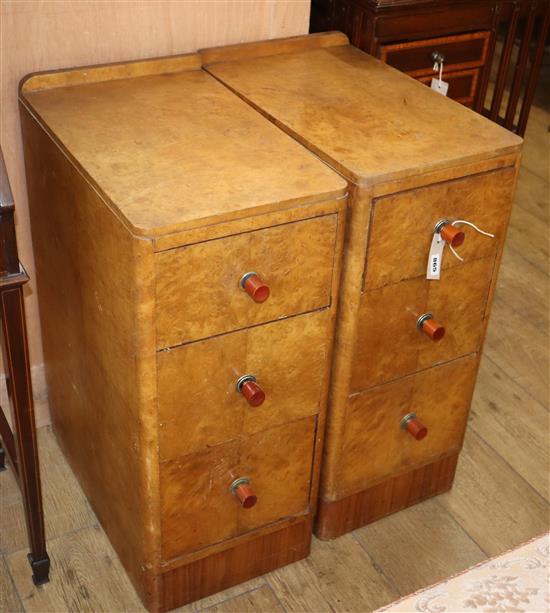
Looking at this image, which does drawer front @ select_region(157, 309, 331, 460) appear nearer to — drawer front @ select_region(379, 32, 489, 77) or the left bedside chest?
the left bedside chest

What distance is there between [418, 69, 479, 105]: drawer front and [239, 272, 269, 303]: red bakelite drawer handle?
35.7 inches

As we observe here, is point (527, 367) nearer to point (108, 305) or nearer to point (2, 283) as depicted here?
point (108, 305)

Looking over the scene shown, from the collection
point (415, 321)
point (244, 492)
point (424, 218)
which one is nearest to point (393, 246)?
point (424, 218)

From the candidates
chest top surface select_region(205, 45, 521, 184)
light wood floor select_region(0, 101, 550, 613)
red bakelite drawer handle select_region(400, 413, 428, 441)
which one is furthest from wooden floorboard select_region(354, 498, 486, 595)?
chest top surface select_region(205, 45, 521, 184)

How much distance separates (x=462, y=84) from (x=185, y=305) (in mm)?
1073

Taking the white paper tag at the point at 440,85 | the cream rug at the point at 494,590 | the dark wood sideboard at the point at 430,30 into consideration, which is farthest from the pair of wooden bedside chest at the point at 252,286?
the cream rug at the point at 494,590

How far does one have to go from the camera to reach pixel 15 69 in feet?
5.32

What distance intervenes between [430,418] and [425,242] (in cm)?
41

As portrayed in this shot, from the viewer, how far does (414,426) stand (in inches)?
67.3

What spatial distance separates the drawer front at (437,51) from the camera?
76.9 inches

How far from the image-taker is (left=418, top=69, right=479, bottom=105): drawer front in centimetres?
208

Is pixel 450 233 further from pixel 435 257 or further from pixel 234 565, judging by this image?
pixel 234 565

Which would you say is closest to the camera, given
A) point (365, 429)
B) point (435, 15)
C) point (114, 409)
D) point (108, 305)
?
point (108, 305)

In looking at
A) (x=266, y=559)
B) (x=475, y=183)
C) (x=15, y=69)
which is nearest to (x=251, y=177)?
(x=475, y=183)
